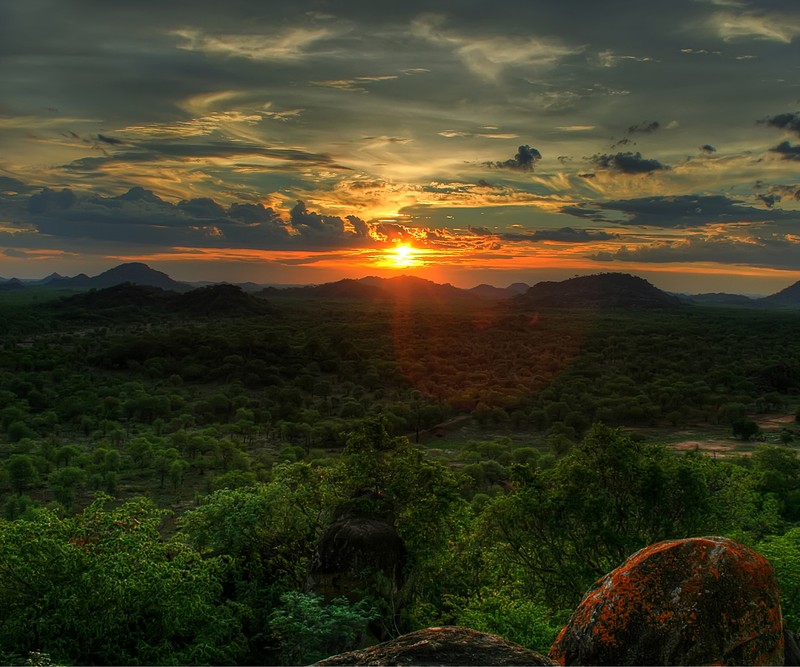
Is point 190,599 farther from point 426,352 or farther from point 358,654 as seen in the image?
point 426,352

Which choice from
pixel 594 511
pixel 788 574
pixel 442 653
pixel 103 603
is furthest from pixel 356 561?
pixel 788 574

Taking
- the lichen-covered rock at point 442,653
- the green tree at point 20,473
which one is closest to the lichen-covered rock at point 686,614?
→ the lichen-covered rock at point 442,653

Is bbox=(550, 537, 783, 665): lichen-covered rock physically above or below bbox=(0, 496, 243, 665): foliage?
above

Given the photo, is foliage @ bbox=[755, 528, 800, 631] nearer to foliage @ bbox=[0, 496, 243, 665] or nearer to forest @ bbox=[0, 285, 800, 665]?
forest @ bbox=[0, 285, 800, 665]

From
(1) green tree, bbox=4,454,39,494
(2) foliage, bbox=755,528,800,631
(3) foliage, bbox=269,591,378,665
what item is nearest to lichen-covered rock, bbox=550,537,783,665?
(3) foliage, bbox=269,591,378,665

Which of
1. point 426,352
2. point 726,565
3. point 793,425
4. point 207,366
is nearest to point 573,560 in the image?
point 726,565

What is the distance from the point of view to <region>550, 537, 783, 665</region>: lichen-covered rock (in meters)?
10.0

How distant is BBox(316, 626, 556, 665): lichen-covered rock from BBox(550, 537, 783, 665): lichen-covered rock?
2.86 meters

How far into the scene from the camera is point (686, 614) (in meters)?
10.2

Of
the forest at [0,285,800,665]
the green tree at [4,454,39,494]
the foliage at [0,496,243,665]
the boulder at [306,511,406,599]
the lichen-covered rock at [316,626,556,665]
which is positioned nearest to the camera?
the lichen-covered rock at [316,626,556,665]

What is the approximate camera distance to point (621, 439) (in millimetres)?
22922

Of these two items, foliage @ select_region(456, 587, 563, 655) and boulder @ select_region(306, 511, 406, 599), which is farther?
boulder @ select_region(306, 511, 406, 599)

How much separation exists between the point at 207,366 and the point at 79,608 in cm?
10600

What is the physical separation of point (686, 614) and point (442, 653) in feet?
15.7
